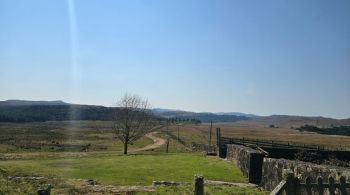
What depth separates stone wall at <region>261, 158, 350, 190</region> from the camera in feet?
44.7

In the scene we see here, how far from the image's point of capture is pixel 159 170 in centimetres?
3042

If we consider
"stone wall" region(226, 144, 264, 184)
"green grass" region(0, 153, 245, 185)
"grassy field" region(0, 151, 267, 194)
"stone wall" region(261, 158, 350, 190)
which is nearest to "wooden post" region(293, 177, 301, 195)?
"stone wall" region(261, 158, 350, 190)

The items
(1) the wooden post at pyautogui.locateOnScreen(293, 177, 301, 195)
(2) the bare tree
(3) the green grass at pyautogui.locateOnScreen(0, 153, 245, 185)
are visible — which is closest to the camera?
(1) the wooden post at pyautogui.locateOnScreen(293, 177, 301, 195)

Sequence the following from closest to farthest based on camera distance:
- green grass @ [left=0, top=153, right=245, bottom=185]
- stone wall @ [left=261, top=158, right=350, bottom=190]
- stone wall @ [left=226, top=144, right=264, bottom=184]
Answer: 1. stone wall @ [left=261, top=158, right=350, bottom=190]
2. stone wall @ [left=226, top=144, right=264, bottom=184]
3. green grass @ [left=0, top=153, right=245, bottom=185]

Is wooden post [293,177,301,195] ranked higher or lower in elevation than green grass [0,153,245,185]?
higher

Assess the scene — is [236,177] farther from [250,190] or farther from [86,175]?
[86,175]

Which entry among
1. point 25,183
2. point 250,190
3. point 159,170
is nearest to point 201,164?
point 159,170

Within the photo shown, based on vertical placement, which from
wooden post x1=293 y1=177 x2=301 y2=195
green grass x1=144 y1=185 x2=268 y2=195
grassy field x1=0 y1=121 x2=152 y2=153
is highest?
wooden post x1=293 y1=177 x2=301 y2=195

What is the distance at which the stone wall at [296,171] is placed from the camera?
44.7ft

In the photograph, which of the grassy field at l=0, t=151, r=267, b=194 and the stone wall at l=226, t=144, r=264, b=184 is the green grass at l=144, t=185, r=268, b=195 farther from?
the stone wall at l=226, t=144, r=264, b=184

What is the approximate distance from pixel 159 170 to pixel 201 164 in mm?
5103

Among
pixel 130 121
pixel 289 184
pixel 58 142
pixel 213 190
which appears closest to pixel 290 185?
pixel 289 184

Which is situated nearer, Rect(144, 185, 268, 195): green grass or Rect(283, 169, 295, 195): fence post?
Rect(283, 169, 295, 195): fence post

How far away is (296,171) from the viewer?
55.8ft
